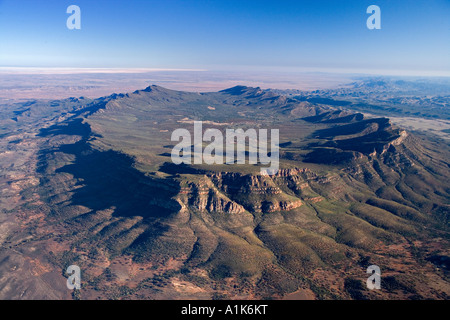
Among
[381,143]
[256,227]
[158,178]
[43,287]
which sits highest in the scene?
[381,143]

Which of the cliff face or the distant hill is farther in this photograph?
the cliff face

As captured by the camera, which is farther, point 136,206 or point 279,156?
point 279,156

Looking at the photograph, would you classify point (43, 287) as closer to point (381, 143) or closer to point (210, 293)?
point (210, 293)

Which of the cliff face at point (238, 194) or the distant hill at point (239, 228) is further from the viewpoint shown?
the cliff face at point (238, 194)

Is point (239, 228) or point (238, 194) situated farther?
point (238, 194)

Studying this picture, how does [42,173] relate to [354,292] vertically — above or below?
above

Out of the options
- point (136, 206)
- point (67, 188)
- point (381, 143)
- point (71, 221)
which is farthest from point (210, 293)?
point (381, 143)

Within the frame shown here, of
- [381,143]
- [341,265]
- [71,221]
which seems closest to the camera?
[341,265]

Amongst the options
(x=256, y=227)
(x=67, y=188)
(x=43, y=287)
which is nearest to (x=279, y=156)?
(x=256, y=227)

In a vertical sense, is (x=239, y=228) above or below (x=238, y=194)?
below

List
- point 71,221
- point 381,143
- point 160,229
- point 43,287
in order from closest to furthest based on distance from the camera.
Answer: point 43,287 < point 160,229 < point 71,221 < point 381,143
